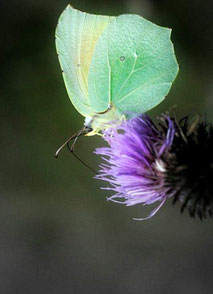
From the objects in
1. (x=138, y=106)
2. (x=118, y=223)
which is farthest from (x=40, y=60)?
(x=138, y=106)

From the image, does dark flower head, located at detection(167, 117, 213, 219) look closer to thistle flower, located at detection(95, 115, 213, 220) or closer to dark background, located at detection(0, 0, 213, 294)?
thistle flower, located at detection(95, 115, 213, 220)

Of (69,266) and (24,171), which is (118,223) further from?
(24,171)

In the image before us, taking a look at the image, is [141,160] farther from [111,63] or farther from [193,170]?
[111,63]

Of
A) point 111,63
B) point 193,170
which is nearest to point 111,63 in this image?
point 111,63

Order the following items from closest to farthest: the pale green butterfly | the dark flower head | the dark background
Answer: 1. the dark flower head
2. the pale green butterfly
3. the dark background

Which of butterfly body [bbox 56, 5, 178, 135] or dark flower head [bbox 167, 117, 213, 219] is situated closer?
dark flower head [bbox 167, 117, 213, 219]

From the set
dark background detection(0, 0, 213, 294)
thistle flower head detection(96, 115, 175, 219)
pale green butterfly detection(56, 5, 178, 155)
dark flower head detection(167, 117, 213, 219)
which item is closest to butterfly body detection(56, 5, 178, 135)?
pale green butterfly detection(56, 5, 178, 155)
